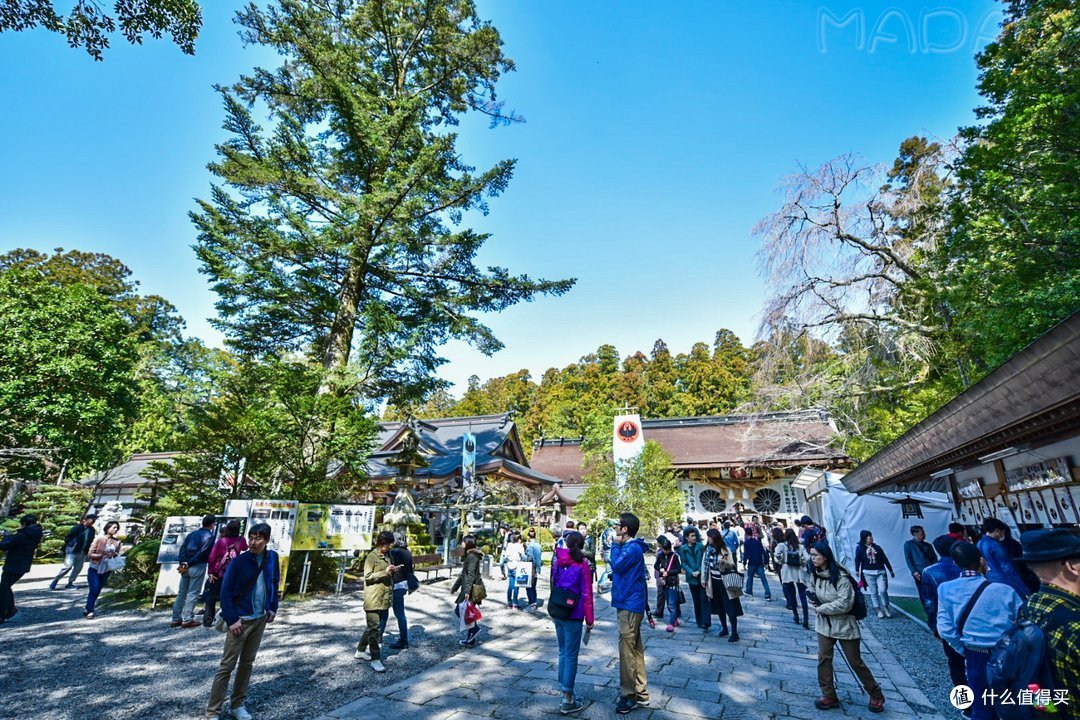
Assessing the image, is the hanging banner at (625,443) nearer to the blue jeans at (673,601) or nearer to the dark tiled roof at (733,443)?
the dark tiled roof at (733,443)

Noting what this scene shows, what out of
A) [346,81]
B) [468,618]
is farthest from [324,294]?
[468,618]

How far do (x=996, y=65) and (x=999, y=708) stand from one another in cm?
1414

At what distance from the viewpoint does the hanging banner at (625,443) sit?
19.1 meters

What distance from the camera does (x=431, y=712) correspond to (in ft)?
13.8

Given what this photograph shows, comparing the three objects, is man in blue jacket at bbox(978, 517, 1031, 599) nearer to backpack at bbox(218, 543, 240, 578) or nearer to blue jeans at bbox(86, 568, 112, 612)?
backpack at bbox(218, 543, 240, 578)

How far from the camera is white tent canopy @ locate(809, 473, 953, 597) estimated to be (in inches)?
405

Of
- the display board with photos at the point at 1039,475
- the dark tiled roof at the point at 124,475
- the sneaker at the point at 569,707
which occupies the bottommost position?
the sneaker at the point at 569,707

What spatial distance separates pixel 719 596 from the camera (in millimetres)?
7160

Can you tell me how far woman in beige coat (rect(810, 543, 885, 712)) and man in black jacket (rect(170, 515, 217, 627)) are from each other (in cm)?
800

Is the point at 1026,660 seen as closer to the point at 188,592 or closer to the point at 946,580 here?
the point at 946,580

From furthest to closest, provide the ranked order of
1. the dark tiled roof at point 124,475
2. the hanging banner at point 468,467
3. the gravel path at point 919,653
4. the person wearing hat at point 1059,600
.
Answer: the dark tiled roof at point 124,475
the hanging banner at point 468,467
the gravel path at point 919,653
the person wearing hat at point 1059,600

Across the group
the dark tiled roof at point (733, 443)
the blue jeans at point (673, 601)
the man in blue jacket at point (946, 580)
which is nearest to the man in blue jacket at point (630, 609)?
the man in blue jacket at point (946, 580)

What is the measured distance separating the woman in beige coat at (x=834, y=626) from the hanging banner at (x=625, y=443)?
1466 cm

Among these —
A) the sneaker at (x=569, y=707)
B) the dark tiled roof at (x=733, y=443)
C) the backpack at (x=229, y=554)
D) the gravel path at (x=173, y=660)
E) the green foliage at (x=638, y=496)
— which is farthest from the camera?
the dark tiled roof at (x=733, y=443)
